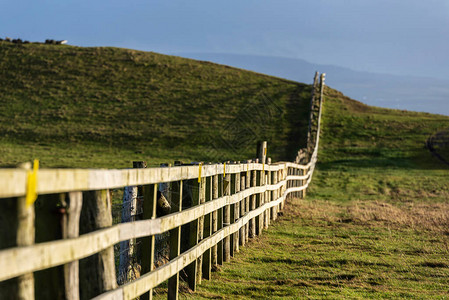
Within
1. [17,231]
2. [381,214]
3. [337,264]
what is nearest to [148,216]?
[17,231]

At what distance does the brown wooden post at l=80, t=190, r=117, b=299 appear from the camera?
4613 millimetres

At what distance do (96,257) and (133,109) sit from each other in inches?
1993

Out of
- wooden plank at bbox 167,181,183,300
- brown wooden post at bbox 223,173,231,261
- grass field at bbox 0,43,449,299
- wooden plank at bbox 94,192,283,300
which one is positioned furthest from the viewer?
brown wooden post at bbox 223,173,231,261

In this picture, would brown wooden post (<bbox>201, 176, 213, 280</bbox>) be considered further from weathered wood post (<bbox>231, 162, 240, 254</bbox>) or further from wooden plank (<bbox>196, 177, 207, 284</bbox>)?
weathered wood post (<bbox>231, 162, 240, 254</bbox>)

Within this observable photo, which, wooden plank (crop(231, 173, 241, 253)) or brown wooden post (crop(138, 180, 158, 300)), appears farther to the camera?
wooden plank (crop(231, 173, 241, 253))

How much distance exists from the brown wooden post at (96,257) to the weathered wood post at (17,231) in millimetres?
1069

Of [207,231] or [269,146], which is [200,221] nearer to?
[207,231]

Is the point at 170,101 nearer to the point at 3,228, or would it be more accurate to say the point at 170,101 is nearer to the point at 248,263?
the point at 248,263

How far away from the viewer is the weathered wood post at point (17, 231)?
3455 millimetres

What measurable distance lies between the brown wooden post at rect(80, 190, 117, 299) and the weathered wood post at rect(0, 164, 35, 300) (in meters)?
1.07

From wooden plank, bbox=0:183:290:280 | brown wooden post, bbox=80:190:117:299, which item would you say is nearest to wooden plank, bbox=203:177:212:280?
wooden plank, bbox=0:183:290:280

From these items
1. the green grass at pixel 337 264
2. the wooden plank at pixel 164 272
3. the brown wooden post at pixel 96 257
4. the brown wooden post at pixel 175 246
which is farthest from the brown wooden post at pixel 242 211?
the brown wooden post at pixel 96 257

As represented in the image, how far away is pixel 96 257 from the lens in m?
4.68

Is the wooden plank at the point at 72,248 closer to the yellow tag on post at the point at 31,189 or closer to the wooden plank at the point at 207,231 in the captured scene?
the yellow tag on post at the point at 31,189
